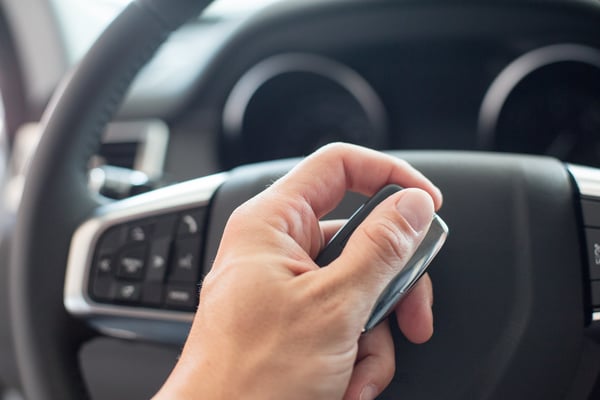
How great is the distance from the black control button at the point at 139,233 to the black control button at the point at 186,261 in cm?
3

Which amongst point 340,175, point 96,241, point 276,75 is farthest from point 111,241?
point 276,75

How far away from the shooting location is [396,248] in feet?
1.49

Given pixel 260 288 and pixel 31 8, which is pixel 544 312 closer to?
pixel 260 288

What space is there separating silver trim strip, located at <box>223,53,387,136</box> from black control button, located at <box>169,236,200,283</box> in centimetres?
49

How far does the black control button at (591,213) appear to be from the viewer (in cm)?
57

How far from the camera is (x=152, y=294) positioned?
25.7 inches

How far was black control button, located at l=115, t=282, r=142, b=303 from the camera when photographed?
26.0 inches

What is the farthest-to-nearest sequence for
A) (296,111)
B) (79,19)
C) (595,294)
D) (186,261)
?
(79,19), (296,111), (186,261), (595,294)

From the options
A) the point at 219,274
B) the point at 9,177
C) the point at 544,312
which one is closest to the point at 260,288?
the point at 219,274

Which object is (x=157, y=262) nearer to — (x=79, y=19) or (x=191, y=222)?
(x=191, y=222)

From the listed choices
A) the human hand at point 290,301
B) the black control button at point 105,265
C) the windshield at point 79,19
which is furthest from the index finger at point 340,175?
the windshield at point 79,19

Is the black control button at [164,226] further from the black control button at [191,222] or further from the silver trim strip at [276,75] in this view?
the silver trim strip at [276,75]

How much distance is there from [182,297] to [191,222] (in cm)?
7

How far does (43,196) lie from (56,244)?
0.05 meters
